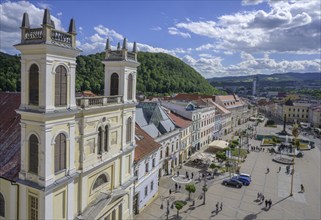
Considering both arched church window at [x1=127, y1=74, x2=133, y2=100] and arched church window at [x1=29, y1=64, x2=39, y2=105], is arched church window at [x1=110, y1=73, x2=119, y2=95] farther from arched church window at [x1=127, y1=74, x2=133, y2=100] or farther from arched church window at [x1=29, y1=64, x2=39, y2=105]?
arched church window at [x1=29, y1=64, x2=39, y2=105]

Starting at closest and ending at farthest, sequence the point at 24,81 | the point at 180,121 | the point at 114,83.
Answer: the point at 24,81, the point at 114,83, the point at 180,121

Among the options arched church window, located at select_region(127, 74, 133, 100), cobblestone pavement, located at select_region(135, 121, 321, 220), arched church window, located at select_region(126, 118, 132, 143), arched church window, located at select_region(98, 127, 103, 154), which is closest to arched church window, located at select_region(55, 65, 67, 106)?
arched church window, located at select_region(98, 127, 103, 154)

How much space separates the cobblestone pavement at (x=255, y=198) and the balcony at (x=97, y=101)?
14.7 meters

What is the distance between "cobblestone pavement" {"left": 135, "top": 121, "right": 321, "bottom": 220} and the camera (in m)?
31.7

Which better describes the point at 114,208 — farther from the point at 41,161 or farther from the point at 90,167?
the point at 41,161

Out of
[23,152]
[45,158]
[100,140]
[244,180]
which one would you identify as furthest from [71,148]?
[244,180]

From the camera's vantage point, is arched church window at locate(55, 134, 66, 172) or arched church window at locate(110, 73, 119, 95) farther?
arched church window at locate(110, 73, 119, 95)

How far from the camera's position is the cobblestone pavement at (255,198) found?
31.7m

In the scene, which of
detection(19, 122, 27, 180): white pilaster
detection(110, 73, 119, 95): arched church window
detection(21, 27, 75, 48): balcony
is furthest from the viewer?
detection(110, 73, 119, 95): arched church window

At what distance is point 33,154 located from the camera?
17031 mm

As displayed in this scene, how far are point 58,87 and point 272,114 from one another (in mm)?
156526

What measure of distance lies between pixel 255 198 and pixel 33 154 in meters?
30.6

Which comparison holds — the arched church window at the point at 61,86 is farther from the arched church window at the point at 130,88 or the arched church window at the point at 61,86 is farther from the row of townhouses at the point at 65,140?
the arched church window at the point at 130,88

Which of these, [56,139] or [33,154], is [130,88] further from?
[33,154]
